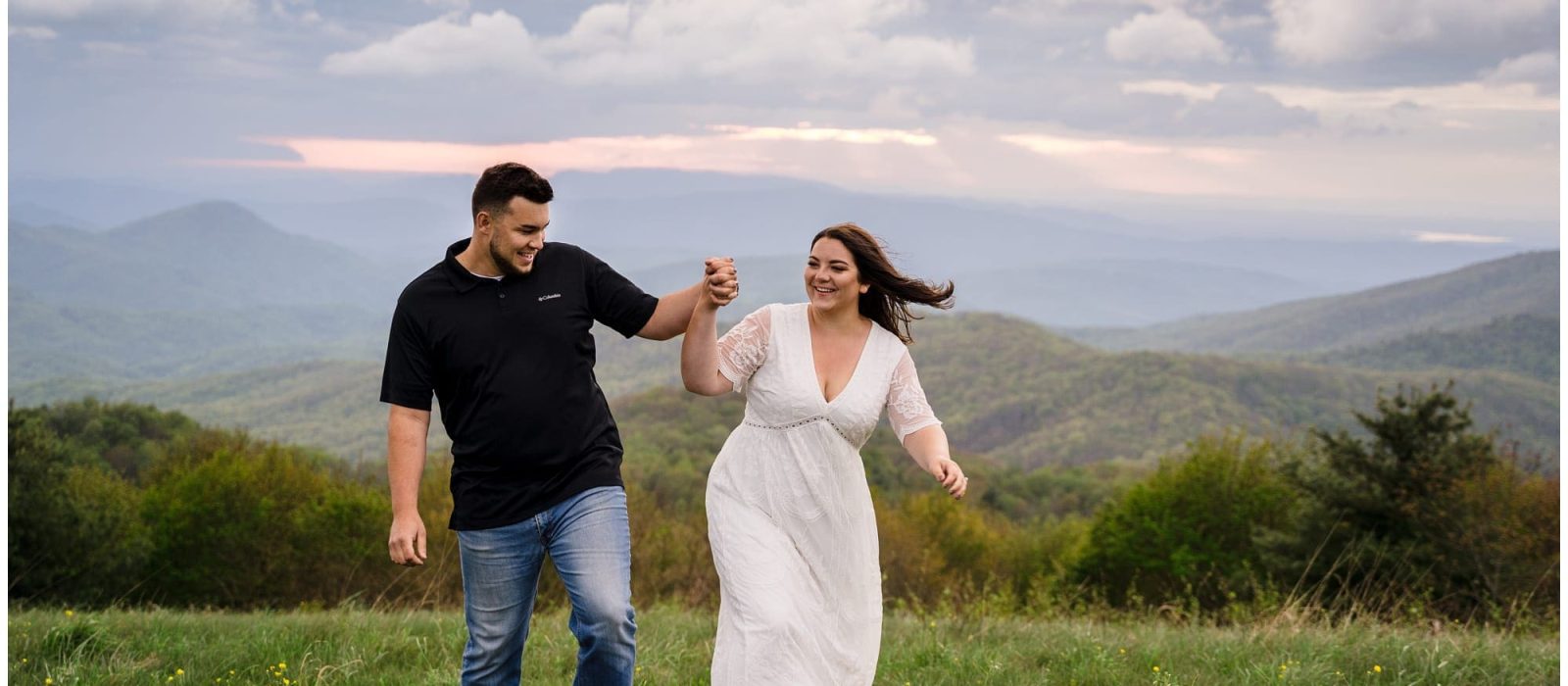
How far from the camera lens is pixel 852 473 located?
5.39 metres

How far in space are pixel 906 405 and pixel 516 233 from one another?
5.81ft

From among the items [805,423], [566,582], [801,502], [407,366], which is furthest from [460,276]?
[801,502]

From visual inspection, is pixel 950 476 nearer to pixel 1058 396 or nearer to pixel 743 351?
pixel 743 351

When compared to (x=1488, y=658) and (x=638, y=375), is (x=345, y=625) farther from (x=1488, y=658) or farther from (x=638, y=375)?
(x=638, y=375)

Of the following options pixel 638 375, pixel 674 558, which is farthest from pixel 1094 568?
pixel 638 375

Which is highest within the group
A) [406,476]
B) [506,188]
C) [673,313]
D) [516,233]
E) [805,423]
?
[506,188]

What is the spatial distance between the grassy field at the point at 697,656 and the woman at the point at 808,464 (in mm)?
1245

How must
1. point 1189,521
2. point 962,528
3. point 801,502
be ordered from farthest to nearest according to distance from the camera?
point 962,528 < point 1189,521 < point 801,502

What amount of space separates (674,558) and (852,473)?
4045 centimetres

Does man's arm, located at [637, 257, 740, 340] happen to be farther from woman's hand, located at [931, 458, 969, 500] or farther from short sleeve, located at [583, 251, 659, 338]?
woman's hand, located at [931, 458, 969, 500]

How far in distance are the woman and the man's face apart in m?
0.66

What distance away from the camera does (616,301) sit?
5.02m

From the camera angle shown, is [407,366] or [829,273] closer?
[407,366]

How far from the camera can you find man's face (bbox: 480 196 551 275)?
15.7 feet
